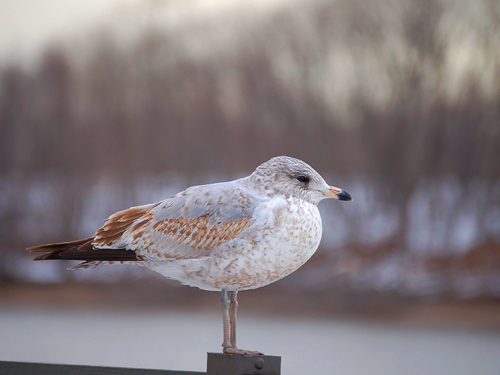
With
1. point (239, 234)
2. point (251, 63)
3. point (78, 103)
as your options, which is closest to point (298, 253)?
point (239, 234)

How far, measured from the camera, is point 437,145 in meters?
3.34

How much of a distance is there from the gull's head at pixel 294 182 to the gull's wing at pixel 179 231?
7 cm

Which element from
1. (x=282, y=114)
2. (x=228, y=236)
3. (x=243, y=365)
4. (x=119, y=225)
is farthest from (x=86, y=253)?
(x=282, y=114)

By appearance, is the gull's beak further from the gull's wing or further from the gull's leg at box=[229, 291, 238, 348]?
the gull's leg at box=[229, 291, 238, 348]

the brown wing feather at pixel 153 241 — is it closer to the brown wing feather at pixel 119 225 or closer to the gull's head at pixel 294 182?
the brown wing feather at pixel 119 225

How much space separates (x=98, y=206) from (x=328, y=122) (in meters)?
1.74

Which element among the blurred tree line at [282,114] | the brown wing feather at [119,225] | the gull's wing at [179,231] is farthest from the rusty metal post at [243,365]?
the blurred tree line at [282,114]

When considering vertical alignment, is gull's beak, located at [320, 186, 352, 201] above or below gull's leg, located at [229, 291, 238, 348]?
above

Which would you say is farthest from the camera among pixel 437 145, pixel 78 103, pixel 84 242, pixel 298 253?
pixel 78 103

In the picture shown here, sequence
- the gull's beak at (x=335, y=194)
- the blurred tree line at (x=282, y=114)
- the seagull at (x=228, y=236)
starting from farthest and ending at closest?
the blurred tree line at (x=282, y=114), the gull's beak at (x=335, y=194), the seagull at (x=228, y=236)

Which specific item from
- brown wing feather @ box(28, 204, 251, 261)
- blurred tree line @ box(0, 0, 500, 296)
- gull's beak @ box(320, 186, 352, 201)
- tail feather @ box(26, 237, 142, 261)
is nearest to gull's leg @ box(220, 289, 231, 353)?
brown wing feather @ box(28, 204, 251, 261)

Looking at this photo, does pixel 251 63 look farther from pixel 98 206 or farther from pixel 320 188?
pixel 320 188

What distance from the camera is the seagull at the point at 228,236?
1.35 meters

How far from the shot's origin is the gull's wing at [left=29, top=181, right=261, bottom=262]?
140 cm
